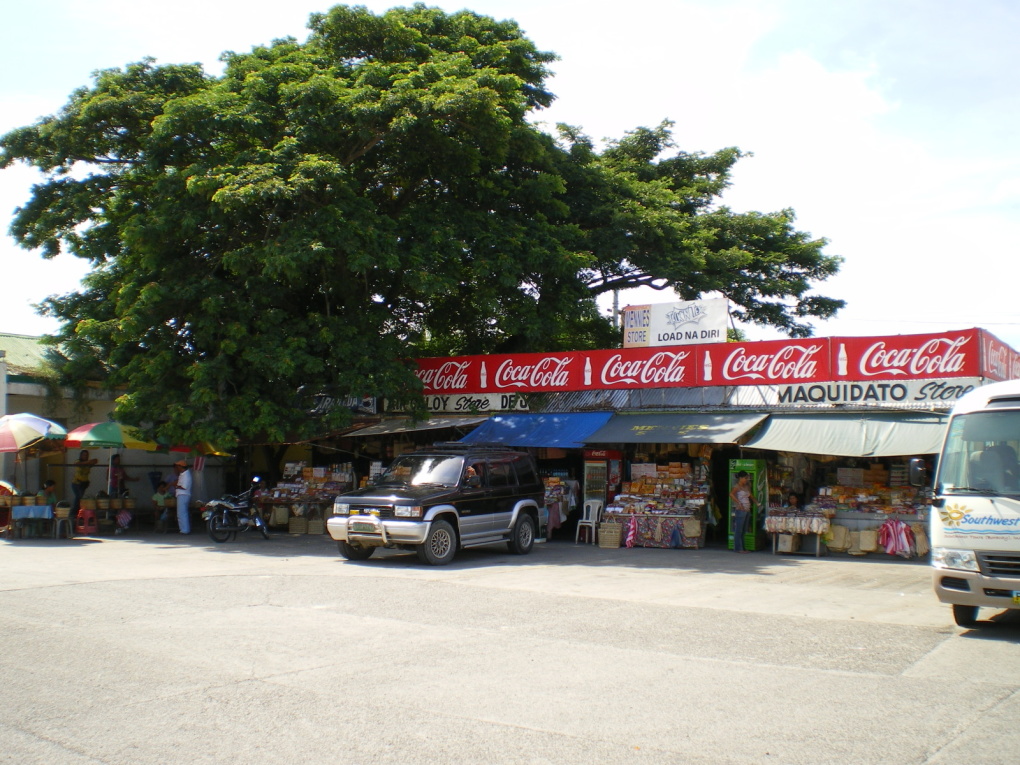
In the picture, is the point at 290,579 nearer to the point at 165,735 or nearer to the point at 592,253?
the point at 165,735

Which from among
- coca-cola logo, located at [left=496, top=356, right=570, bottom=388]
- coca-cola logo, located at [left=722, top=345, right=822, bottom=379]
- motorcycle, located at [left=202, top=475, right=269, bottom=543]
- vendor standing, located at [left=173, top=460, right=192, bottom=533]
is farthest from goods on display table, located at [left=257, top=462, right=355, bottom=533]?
coca-cola logo, located at [left=722, top=345, right=822, bottom=379]

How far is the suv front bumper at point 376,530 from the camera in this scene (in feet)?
48.9

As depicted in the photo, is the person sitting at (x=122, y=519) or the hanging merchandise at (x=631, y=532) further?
the person sitting at (x=122, y=519)

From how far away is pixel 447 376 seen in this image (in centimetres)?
2302

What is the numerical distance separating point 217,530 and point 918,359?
50.1 feet

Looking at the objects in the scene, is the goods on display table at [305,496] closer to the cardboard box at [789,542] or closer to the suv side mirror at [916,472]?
the cardboard box at [789,542]

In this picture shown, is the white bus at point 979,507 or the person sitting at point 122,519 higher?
the white bus at point 979,507

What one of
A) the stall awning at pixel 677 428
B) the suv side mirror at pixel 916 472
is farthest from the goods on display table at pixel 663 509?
the suv side mirror at pixel 916 472

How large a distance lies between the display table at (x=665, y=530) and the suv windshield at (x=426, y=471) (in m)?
4.72

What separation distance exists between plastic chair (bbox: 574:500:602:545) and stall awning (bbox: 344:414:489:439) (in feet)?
12.1

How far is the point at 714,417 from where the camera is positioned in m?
19.0

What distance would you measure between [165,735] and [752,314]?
90.7ft

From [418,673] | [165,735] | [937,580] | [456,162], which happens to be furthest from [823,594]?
[456,162]

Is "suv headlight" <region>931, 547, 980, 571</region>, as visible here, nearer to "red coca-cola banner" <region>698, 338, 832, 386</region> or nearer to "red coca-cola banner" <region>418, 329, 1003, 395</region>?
"red coca-cola banner" <region>418, 329, 1003, 395</region>
